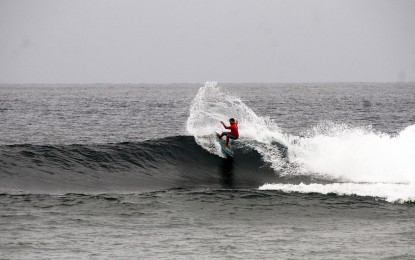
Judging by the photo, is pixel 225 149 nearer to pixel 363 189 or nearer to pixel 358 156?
pixel 358 156

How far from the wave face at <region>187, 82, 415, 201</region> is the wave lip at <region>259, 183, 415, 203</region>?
3 cm

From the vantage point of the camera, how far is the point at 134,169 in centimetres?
2417

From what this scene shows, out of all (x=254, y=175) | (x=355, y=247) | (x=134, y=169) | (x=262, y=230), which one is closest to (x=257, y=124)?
(x=254, y=175)

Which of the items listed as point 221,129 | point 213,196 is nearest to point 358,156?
point 221,129

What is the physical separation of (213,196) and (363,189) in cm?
499

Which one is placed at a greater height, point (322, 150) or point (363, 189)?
point (322, 150)

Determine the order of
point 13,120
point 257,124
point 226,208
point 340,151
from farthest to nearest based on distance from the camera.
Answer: point 13,120
point 257,124
point 340,151
point 226,208

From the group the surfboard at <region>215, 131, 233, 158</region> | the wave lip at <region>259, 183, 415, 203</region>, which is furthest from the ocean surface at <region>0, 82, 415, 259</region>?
the surfboard at <region>215, 131, 233, 158</region>

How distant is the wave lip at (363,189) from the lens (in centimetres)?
1915

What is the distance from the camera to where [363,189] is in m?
20.1

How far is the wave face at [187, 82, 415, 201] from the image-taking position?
2266cm

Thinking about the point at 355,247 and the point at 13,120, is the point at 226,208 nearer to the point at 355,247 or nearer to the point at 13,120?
the point at 355,247

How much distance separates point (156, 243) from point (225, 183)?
341 inches

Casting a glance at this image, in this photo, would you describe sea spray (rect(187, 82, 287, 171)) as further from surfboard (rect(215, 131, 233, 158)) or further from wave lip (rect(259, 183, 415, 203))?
wave lip (rect(259, 183, 415, 203))
